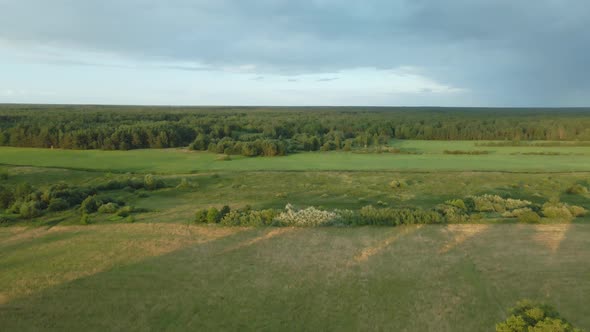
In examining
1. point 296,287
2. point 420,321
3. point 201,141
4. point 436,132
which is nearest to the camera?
point 420,321

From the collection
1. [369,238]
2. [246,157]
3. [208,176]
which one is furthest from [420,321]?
[246,157]

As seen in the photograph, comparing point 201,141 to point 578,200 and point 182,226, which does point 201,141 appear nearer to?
point 182,226

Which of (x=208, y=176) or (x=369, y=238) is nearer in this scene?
(x=369, y=238)

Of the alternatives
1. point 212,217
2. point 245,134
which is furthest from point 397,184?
point 245,134

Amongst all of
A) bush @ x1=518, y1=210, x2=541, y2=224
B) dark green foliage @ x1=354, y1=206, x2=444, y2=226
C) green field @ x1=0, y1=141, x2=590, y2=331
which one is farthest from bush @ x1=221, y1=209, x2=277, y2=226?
bush @ x1=518, y1=210, x2=541, y2=224

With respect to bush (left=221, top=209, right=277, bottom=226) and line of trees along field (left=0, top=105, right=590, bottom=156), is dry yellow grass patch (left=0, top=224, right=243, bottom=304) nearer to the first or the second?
bush (left=221, top=209, right=277, bottom=226)

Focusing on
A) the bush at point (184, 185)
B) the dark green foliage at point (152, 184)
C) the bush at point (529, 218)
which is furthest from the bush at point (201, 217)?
the bush at point (529, 218)

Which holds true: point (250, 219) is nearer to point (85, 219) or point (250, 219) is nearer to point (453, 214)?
point (85, 219)
